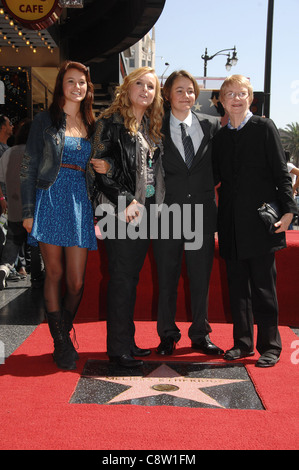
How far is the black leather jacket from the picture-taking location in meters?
3.03

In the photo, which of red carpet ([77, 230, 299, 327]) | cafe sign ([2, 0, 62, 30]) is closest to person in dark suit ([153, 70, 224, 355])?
red carpet ([77, 230, 299, 327])

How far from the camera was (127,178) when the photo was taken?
3.06 m

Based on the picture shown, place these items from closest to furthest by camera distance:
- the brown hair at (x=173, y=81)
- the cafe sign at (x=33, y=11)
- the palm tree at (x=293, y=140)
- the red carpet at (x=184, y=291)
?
the brown hair at (x=173, y=81)
the red carpet at (x=184, y=291)
the cafe sign at (x=33, y=11)
the palm tree at (x=293, y=140)

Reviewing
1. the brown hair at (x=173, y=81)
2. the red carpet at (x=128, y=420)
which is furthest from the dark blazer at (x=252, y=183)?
the red carpet at (x=128, y=420)

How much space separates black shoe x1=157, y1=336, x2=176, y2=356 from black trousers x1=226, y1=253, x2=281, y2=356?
44cm

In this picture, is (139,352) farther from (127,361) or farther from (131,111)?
(131,111)

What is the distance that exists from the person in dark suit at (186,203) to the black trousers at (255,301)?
0.21m

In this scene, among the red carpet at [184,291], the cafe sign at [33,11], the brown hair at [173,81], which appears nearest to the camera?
the brown hair at [173,81]

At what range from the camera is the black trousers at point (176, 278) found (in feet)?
11.2

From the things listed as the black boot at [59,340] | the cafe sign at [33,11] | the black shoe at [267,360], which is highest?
the cafe sign at [33,11]

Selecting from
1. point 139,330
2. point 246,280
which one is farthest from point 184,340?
point 246,280

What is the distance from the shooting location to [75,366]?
124 inches

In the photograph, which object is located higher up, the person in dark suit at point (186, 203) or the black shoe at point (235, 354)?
the person in dark suit at point (186, 203)

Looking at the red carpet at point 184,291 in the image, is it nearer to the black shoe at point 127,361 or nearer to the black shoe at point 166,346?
the black shoe at point 166,346
